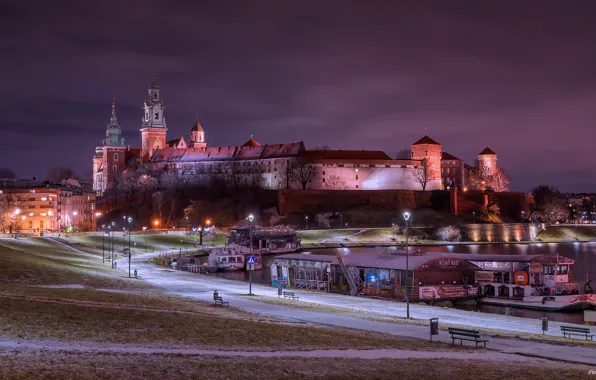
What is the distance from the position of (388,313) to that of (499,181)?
502 feet

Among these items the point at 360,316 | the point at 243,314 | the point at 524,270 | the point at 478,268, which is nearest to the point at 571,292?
the point at 524,270

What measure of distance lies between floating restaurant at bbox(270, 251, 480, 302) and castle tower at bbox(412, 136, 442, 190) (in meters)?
110

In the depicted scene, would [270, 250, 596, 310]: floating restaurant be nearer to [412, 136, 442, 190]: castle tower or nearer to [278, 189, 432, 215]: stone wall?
[278, 189, 432, 215]: stone wall

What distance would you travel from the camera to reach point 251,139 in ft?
628

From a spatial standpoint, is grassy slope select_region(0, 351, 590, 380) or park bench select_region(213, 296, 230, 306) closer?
grassy slope select_region(0, 351, 590, 380)

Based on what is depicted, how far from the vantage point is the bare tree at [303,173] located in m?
154

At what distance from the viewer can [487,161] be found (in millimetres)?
183875

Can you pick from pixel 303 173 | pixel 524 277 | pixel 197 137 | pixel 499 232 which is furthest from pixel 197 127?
pixel 524 277

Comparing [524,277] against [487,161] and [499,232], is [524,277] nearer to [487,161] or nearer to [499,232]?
[499,232]

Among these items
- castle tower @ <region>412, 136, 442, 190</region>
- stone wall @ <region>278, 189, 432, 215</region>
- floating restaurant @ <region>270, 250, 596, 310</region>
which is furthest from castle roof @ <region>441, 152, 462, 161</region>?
→ floating restaurant @ <region>270, 250, 596, 310</region>

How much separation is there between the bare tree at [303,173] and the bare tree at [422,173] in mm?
25195

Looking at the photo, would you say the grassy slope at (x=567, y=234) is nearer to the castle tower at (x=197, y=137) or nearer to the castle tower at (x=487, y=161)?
the castle tower at (x=487, y=161)

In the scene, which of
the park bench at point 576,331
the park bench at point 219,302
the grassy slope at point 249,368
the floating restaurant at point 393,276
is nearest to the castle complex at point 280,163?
the floating restaurant at point 393,276

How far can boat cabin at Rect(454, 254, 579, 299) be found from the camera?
1980 inches
